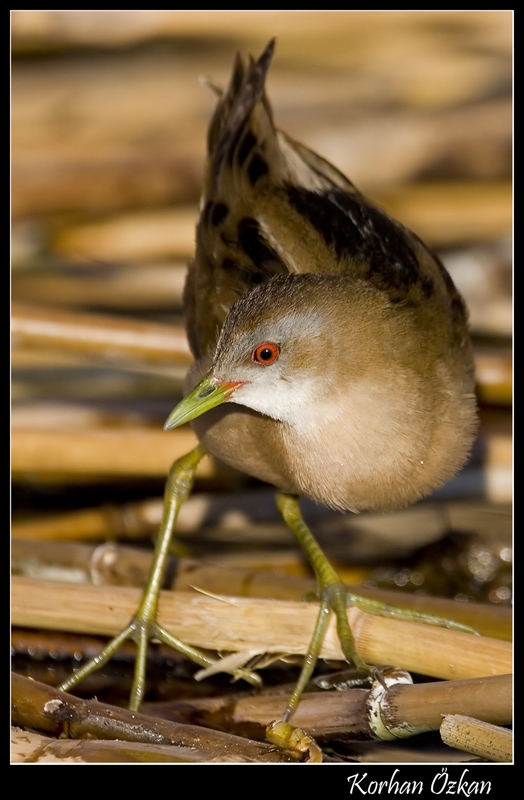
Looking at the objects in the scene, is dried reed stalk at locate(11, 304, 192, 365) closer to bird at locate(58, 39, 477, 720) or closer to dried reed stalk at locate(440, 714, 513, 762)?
bird at locate(58, 39, 477, 720)

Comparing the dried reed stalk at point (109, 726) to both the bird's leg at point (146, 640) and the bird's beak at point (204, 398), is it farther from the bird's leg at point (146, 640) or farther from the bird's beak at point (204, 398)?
the bird's beak at point (204, 398)

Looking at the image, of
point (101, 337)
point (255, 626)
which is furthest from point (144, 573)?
point (101, 337)

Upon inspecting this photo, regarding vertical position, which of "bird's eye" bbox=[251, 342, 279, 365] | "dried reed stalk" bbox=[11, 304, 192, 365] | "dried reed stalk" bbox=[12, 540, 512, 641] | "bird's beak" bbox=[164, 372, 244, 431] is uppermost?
"dried reed stalk" bbox=[11, 304, 192, 365]

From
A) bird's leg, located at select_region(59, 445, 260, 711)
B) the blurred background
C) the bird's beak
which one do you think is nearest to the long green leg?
bird's leg, located at select_region(59, 445, 260, 711)

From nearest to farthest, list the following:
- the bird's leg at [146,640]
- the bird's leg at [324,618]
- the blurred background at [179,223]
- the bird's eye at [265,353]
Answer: the bird's eye at [265,353] → the bird's leg at [324,618] → the bird's leg at [146,640] → the blurred background at [179,223]

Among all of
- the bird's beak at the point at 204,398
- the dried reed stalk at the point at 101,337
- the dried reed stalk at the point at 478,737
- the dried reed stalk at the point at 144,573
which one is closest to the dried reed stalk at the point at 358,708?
the dried reed stalk at the point at 478,737
